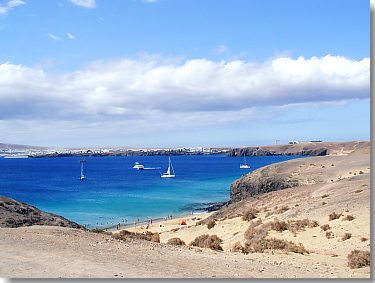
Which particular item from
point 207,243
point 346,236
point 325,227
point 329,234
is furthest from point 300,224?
point 207,243

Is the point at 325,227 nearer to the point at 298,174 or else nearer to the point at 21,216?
the point at 21,216

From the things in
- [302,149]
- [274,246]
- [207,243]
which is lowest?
[207,243]

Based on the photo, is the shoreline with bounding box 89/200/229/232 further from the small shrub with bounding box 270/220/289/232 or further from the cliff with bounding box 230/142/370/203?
the small shrub with bounding box 270/220/289/232

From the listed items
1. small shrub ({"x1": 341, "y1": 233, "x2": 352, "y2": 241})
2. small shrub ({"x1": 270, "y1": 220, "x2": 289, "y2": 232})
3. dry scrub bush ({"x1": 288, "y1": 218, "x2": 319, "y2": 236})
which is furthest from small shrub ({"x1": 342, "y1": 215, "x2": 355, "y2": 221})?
small shrub ({"x1": 270, "y1": 220, "x2": 289, "y2": 232})

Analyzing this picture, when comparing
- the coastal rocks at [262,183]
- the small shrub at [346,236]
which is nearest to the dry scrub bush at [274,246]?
the small shrub at [346,236]

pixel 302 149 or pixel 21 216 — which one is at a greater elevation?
pixel 302 149

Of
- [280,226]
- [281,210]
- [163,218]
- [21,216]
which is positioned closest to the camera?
[280,226]

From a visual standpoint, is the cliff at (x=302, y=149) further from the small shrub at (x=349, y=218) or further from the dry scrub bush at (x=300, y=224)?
the small shrub at (x=349, y=218)

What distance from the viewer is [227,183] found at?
235ft

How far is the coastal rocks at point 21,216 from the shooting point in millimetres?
16484

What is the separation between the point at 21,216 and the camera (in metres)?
17.6

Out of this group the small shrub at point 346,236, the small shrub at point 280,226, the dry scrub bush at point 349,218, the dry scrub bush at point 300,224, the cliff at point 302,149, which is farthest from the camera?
the cliff at point 302,149

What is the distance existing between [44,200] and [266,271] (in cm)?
4626

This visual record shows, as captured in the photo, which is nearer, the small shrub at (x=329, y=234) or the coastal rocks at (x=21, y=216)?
the small shrub at (x=329, y=234)
